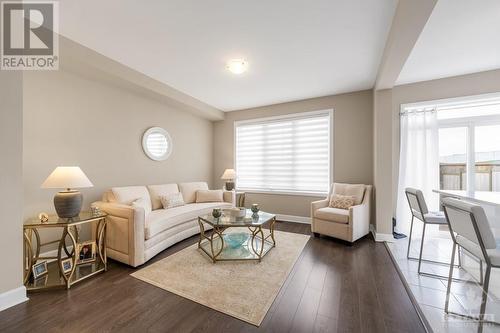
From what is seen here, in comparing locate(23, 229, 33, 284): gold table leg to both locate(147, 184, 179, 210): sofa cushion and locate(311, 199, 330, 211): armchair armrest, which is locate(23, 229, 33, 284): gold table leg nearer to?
locate(147, 184, 179, 210): sofa cushion

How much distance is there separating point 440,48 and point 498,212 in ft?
6.33

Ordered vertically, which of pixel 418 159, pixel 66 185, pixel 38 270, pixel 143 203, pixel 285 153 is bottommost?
pixel 38 270

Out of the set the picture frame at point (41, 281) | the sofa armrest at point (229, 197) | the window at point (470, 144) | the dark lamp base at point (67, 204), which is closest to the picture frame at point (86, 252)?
the picture frame at point (41, 281)

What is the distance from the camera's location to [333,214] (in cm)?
310

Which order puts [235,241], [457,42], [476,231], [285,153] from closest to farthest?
[476,231] → [457,42] → [235,241] → [285,153]

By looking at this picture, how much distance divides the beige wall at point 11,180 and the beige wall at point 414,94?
14.4 ft

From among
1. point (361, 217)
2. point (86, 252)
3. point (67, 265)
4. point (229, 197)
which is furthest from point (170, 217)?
point (361, 217)

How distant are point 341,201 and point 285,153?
1611 mm

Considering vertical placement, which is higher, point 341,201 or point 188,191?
point 188,191

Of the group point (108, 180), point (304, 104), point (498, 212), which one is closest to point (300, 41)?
point (304, 104)

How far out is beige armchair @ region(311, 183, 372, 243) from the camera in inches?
117

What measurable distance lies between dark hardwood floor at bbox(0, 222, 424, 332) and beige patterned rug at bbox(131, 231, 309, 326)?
7cm

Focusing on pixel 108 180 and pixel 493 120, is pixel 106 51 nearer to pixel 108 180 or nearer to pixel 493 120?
pixel 108 180

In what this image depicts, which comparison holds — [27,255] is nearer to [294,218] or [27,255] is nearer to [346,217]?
[346,217]
